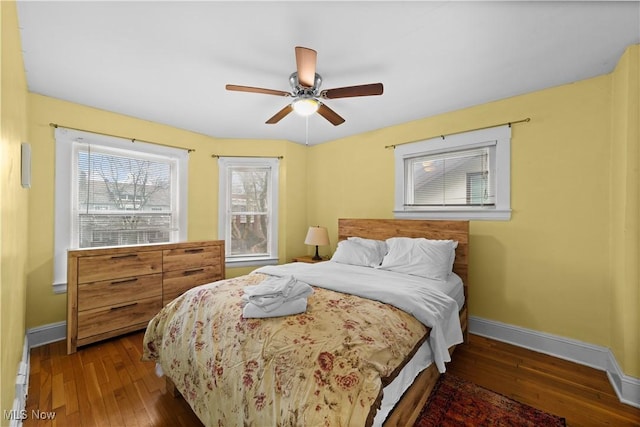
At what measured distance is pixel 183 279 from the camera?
311cm

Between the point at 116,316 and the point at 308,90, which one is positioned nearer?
the point at 308,90

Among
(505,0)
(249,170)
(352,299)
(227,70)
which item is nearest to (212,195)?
(249,170)

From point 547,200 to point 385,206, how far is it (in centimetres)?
161

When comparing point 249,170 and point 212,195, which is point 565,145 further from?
point 212,195

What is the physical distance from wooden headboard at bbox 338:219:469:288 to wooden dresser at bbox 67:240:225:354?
191cm

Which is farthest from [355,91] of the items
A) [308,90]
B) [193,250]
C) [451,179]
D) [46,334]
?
[46,334]

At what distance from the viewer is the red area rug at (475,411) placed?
1.62 metres

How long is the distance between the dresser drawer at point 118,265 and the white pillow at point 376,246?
2.25 m

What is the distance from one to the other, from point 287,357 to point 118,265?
2399 millimetres

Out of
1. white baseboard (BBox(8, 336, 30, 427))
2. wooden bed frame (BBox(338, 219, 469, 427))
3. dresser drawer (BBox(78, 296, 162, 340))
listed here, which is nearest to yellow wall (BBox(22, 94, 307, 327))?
dresser drawer (BBox(78, 296, 162, 340))

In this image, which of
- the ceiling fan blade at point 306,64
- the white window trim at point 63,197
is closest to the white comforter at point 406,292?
the ceiling fan blade at point 306,64

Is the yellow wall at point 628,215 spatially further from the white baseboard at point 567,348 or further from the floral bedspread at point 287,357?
the floral bedspread at point 287,357

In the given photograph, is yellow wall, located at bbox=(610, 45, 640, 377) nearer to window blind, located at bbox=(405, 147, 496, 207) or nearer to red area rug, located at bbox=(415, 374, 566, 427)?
red area rug, located at bbox=(415, 374, 566, 427)

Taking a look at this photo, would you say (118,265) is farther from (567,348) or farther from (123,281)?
(567,348)
